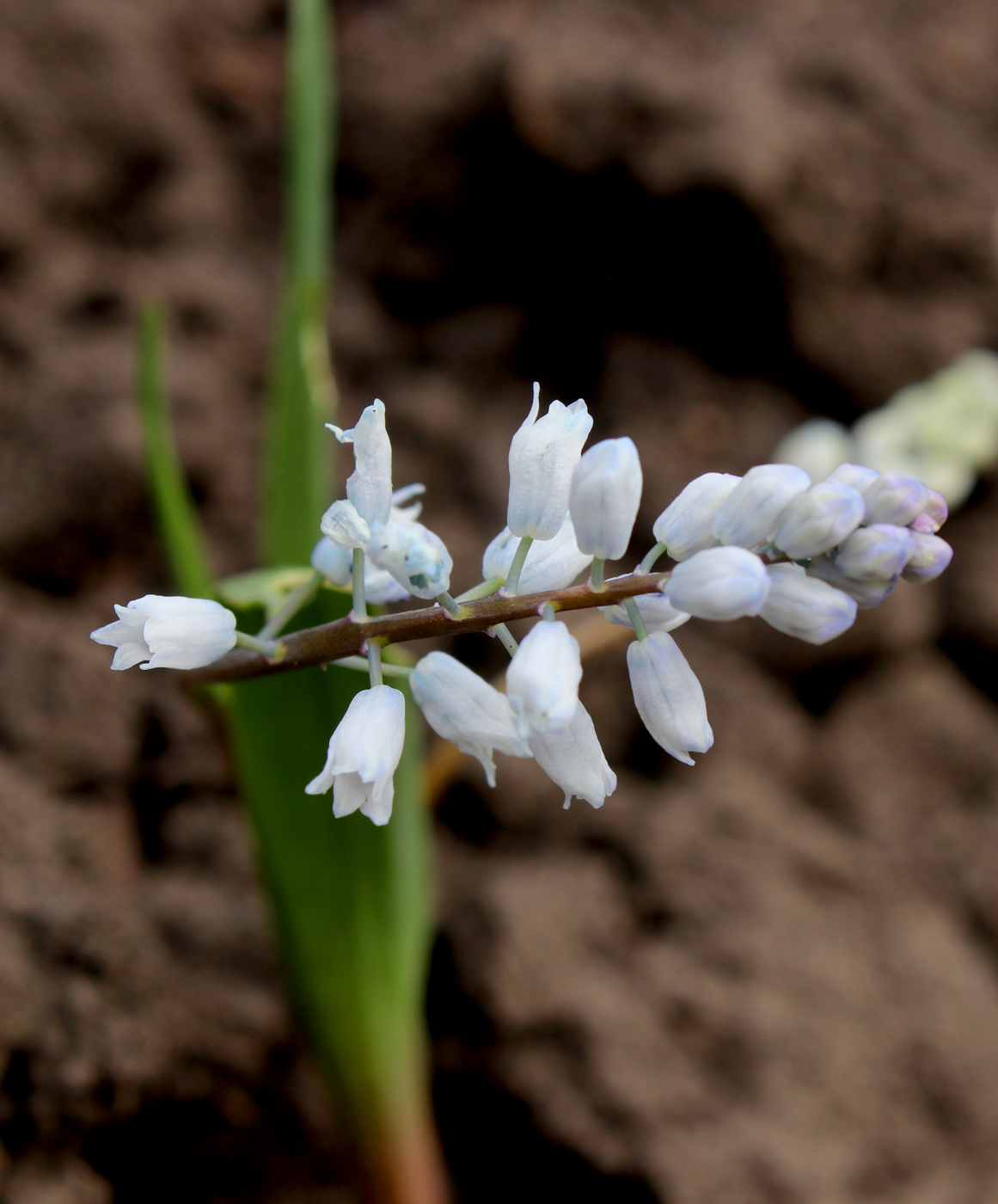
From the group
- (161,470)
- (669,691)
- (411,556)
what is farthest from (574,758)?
(161,470)

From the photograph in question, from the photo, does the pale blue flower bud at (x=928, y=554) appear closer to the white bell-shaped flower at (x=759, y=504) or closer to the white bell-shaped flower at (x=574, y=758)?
the white bell-shaped flower at (x=759, y=504)

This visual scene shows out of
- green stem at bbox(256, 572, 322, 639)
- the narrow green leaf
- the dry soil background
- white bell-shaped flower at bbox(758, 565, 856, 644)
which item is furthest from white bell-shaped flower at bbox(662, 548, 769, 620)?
the dry soil background

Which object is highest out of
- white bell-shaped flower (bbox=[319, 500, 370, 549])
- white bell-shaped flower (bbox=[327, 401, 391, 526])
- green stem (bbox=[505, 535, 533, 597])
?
white bell-shaped flower (bbox=[327, 401, 391, 526])

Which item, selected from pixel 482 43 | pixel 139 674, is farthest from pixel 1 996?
pixel 482 43

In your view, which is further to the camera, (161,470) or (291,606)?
(161,470)

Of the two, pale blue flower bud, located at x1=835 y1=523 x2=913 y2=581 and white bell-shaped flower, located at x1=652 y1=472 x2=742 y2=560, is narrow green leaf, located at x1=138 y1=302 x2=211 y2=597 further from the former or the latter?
pale blue flower bud, located at x1=835 y1=523 x2=913 y2=581

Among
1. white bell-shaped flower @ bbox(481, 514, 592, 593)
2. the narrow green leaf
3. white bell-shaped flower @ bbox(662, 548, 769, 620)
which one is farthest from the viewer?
the narrow green leaf

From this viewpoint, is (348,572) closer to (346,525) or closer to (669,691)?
(346,525)
